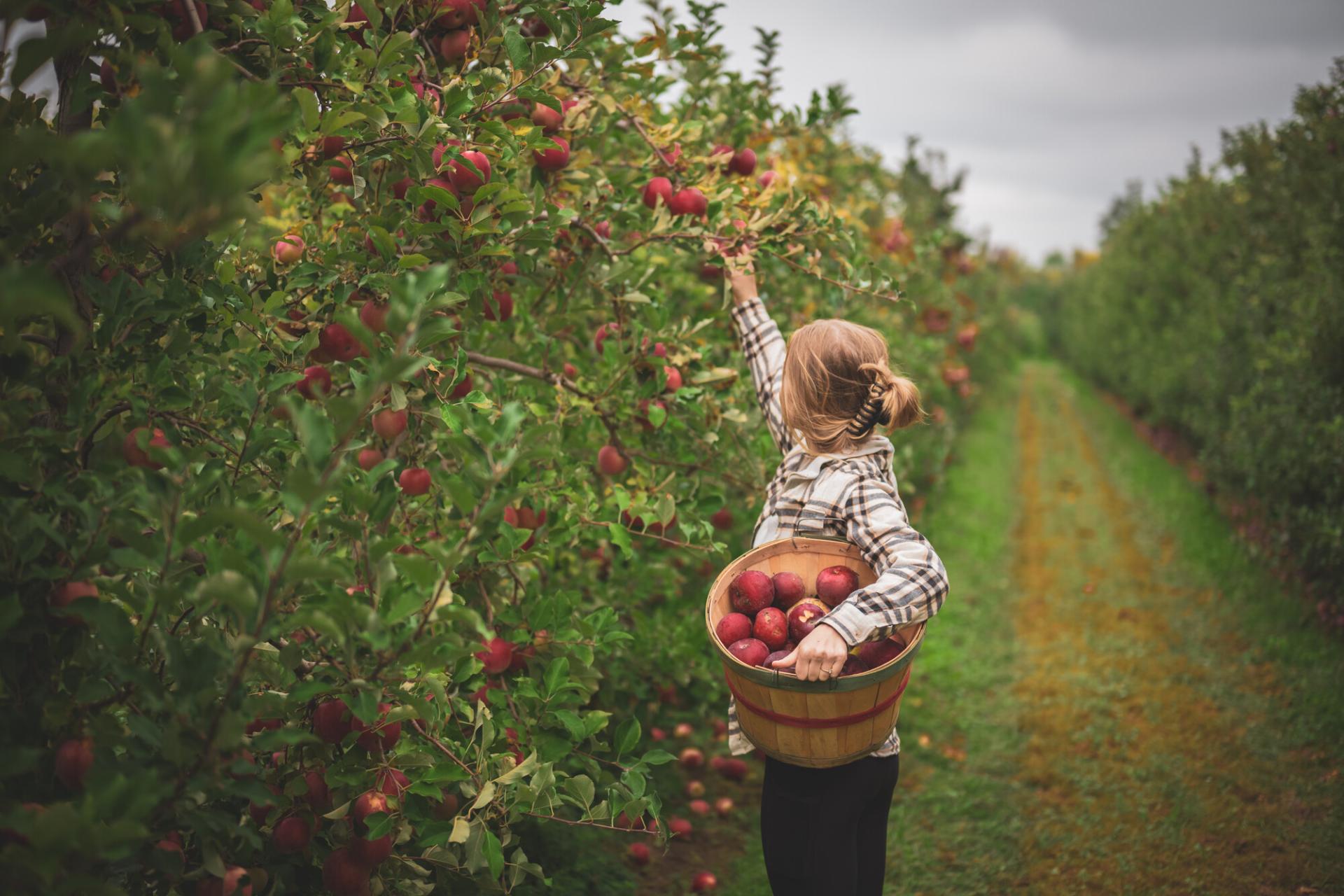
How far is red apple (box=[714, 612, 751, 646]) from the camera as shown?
1.89 m

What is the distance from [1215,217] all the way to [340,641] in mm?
10660

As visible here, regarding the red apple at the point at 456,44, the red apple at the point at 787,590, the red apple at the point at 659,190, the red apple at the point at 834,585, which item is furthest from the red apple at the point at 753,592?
the red apple at the point at 456,44

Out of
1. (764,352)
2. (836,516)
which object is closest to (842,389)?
(836,516)

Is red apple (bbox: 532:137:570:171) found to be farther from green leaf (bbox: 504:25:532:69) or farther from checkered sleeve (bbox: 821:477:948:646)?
checkered sleeve (bbox: 821:477:948:646)

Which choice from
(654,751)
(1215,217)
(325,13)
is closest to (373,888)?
(654,751)

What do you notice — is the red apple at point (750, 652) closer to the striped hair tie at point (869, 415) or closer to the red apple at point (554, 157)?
the striped hair tie at point (869, 415)

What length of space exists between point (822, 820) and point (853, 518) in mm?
755

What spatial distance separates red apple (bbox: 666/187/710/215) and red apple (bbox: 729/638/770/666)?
1327mm

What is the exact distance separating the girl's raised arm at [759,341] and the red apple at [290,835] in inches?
61.4

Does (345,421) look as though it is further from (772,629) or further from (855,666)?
(855,666)

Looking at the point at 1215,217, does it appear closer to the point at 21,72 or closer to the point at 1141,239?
the point at 1141,239

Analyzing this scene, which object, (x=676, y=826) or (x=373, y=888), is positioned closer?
(x=373, y=888)

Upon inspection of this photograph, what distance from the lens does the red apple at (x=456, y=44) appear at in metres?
2.12

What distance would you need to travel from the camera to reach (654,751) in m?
1.98
